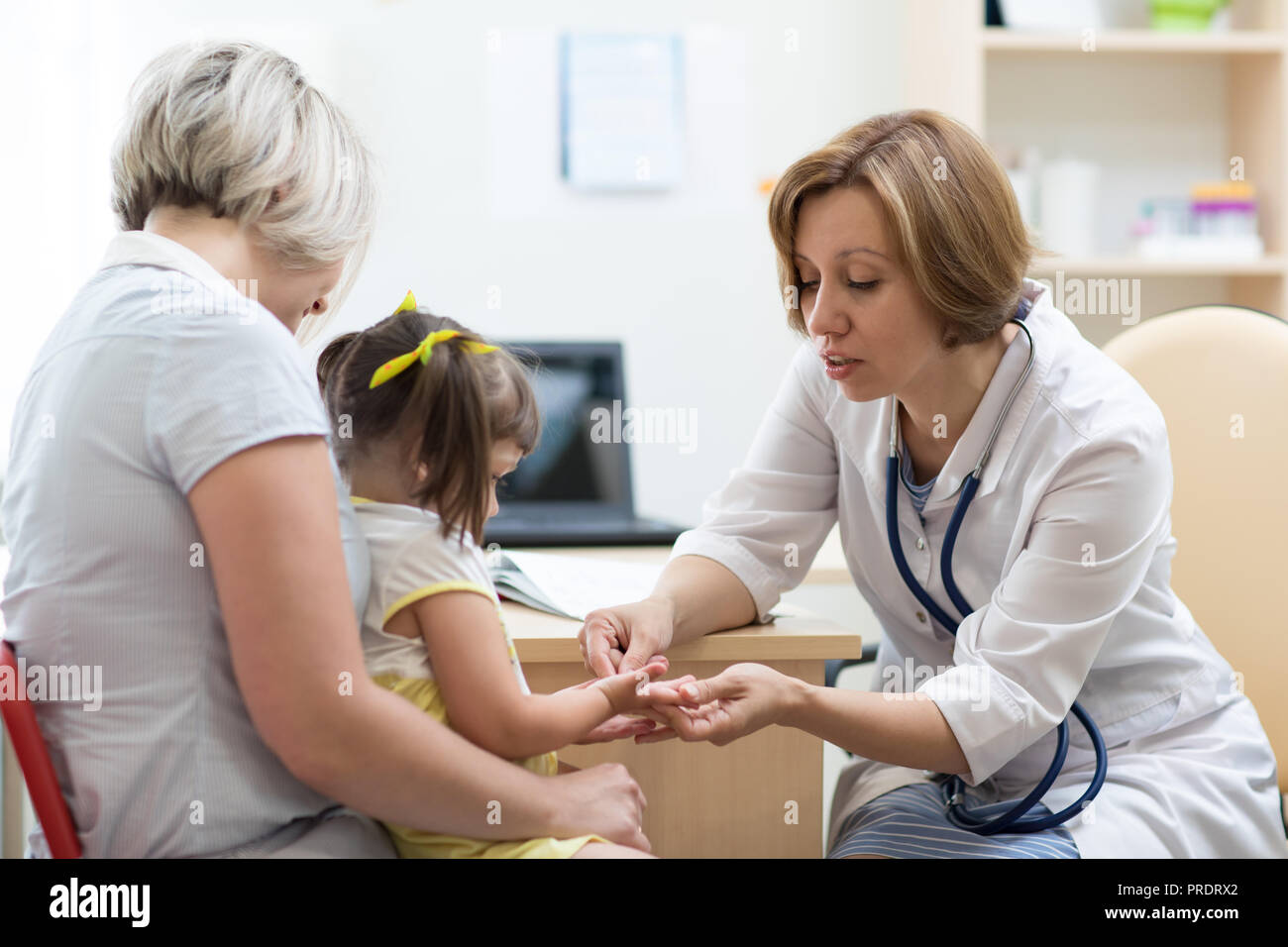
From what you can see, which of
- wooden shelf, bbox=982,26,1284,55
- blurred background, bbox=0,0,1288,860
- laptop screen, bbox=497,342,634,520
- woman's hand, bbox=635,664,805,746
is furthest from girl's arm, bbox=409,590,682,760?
wooden shelf, bbox=982,26,1284,55

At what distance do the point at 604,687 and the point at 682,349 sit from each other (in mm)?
1802

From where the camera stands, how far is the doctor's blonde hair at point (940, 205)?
117 cm

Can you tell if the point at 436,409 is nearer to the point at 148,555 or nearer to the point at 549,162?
the point at 148,555

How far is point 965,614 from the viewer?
1.29m

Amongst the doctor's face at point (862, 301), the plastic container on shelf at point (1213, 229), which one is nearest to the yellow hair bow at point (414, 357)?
the doctor's face at point (862, 301)

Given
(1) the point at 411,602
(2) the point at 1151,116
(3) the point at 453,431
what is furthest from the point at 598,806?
(2) the point at 1151,116

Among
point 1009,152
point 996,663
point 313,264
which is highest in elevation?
point 1009,152

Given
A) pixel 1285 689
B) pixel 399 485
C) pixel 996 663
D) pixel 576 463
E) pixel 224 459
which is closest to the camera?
pixel 224 459

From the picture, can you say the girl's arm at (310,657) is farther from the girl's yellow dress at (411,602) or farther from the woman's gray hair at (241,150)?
the woman's gray hair at (241,150)

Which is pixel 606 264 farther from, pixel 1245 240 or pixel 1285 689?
pixel 1285 689

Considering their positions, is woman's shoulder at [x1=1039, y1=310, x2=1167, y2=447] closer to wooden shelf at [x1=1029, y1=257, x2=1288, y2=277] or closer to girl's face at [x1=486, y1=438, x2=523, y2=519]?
girl's face at [x1=486, y1=438, x2=523, y2=519]

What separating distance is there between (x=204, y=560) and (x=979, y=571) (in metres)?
0.83

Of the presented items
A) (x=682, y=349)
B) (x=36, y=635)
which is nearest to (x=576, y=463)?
(x=682, y=349)

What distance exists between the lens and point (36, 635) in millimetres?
871
